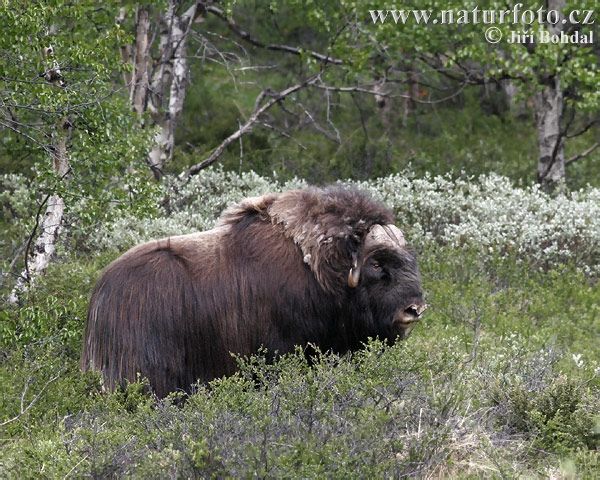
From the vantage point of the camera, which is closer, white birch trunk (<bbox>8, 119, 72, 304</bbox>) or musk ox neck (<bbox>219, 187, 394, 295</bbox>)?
musk ox neck (<bbox>219, 187, 394, 295</bbox>)

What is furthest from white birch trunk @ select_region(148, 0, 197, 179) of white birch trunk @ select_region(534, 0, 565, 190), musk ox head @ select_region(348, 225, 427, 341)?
musk ox head @ select_region(348, 225, 427, 341)

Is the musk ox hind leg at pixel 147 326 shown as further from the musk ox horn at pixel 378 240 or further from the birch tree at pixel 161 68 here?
the birch tree at pixel 161 68

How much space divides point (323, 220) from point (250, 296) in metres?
0.70

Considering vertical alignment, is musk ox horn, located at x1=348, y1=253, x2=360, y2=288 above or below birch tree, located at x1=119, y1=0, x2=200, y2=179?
below

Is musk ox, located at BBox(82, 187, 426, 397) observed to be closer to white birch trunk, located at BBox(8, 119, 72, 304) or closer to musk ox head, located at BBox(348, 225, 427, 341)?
musk ox head, located at BBox(348, 225, 427, 341)

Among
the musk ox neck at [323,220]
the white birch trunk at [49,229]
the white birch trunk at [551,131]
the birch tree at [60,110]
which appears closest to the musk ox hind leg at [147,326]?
the musk ox neck at [323,220]

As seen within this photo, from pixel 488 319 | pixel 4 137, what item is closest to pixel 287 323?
pixel 488 319

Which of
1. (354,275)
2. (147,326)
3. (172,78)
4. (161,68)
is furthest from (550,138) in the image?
(147,326)

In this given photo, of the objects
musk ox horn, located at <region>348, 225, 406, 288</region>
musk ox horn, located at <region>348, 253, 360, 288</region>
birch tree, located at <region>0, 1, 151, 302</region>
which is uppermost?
birch tree, located at <region>0, 1, 151, 302</region>

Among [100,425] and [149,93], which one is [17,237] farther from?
[100,425]

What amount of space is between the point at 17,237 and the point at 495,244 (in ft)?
16.4

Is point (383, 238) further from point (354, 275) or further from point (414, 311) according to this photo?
point (414, 311)

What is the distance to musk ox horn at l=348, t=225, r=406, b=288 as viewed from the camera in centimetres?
716

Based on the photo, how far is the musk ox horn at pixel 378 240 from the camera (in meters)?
7.16
